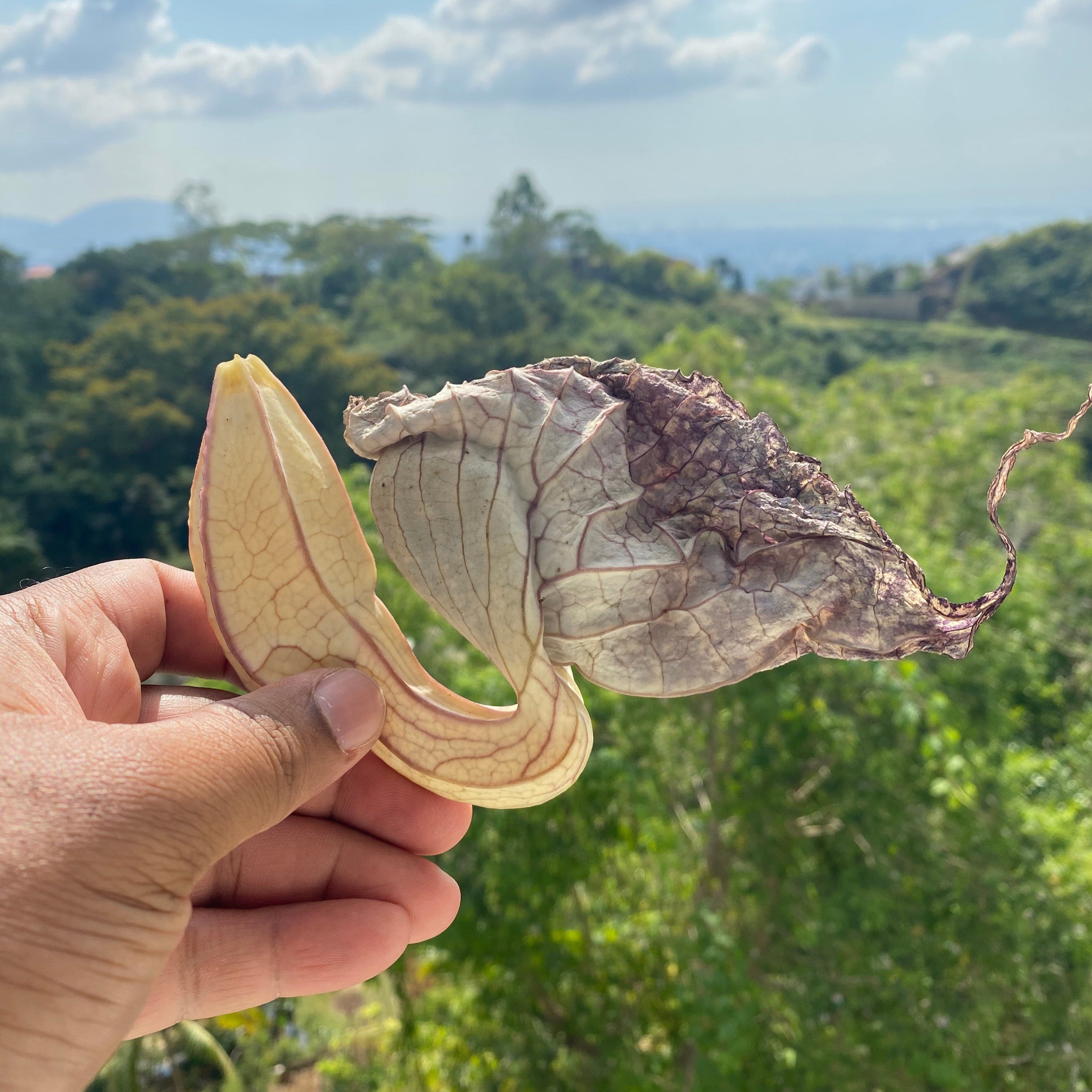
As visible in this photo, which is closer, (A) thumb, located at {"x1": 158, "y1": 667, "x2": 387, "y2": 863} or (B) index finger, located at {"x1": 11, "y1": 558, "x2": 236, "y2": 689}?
(A) thumb, located at {"x1": 158, "y1": 667, "x2": 387, "y2": 863}

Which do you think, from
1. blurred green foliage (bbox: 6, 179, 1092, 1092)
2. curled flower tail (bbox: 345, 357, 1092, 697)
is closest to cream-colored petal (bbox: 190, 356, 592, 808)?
curled flower tail (bbox: 345, 357, 1092, 697)

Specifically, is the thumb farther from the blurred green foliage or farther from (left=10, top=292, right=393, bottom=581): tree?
(left=10, top=292, right=393, bottom=581): tree

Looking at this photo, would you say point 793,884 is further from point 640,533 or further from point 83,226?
point 83,226

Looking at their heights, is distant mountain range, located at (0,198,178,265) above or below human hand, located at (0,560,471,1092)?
above

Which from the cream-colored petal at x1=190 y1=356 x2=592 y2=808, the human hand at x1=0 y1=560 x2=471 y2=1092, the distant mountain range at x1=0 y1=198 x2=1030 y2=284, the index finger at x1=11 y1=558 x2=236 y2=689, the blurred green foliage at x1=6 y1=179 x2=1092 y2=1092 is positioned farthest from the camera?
the distant mountain range at x1=0 y1=198 x2=1030 y2=284

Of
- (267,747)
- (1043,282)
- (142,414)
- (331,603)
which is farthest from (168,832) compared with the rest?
(1043,282)

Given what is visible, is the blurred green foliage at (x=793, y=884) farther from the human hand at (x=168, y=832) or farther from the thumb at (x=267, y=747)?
the thumb at (x=267, y=747)

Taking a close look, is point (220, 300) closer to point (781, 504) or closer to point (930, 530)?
point (930, 530)

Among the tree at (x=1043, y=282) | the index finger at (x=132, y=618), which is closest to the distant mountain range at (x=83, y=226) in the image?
the tree at (x=1043, y=282)
